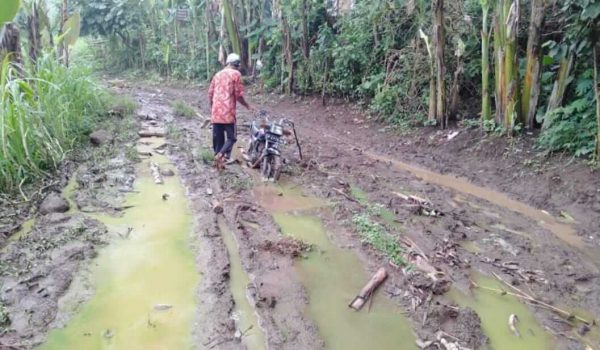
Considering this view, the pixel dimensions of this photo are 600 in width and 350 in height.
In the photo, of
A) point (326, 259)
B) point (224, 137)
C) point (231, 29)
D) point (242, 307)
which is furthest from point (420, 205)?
point (231, 29)

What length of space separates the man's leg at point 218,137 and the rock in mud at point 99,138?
187cm

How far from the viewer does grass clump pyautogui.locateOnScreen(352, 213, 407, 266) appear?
14.6 feet

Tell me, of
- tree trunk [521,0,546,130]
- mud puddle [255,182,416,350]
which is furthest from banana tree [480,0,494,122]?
mud puddle [255,182,416,350]

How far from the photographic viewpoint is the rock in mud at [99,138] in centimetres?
784

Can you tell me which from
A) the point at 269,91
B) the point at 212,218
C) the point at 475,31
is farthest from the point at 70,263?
the point at 269,91

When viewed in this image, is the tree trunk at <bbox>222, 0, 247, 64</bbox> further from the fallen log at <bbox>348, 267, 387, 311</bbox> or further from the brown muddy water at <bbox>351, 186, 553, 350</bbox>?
the brown muddy water at <bbox>351, 186, 553, 350</bbox>

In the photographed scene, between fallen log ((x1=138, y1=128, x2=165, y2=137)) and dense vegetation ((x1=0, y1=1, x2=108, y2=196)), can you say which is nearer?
dense vegetation ((x1=0, y1=1, x2=108, y2=196))

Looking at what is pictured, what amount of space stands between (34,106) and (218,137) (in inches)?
102

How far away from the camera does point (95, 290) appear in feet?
12.5

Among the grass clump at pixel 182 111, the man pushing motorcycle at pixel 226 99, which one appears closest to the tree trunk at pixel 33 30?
the grass clump at pixel 182 111

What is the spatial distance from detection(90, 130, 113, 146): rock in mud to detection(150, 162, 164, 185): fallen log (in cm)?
123

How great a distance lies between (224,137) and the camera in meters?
7.66

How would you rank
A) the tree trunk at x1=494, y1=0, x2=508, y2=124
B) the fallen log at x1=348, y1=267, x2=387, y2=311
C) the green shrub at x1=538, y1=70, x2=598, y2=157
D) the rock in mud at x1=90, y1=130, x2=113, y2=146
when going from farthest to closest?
the rock in mud at x1=90, y1=130, x2=113, y2=146
the tree trunk at x1=494, y1=0, x2=508, y2=124
the green shrub at x1=538, y1=70, x2=598, y2=157
the fallen log at x1=348, y1=267, x2=387, y2=311

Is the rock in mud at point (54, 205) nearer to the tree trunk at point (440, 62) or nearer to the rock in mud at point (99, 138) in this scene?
the rock in mud at point (99, 138)
